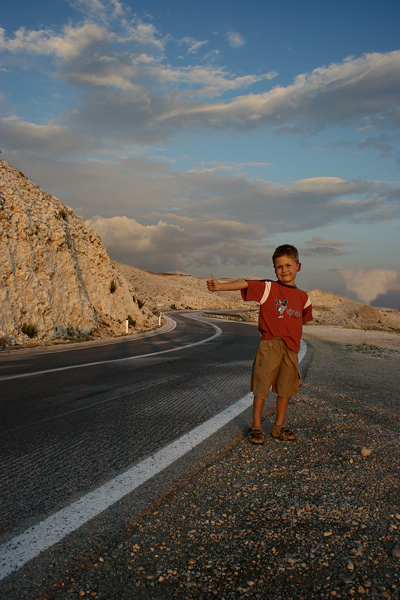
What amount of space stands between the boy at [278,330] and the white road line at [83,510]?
0.77 meters

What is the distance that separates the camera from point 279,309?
3885mm

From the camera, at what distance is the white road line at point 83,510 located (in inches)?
82.5

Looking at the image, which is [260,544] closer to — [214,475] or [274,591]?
[274,591]

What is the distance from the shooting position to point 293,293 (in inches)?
155

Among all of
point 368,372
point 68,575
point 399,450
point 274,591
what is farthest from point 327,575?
point 368,372

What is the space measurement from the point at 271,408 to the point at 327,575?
328 cm

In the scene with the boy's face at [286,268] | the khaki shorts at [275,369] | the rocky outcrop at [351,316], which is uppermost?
the boy's face at [286,268]

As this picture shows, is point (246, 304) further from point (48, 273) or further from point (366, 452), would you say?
point (366, 452)

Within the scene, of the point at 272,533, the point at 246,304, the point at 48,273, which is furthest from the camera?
the point at 246,304

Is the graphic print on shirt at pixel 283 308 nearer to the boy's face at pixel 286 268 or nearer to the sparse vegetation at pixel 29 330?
the boy's face at pixel 286 268

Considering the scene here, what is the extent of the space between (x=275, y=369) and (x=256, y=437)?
0.64 m

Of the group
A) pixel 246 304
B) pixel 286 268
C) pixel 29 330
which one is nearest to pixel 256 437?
pixel 286 268

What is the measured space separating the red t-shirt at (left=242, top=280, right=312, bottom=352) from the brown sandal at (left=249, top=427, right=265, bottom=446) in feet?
2.71

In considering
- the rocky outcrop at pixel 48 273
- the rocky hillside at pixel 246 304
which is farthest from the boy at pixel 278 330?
the rocky hillside at pixel 246 304
